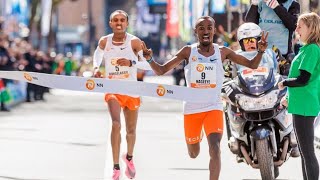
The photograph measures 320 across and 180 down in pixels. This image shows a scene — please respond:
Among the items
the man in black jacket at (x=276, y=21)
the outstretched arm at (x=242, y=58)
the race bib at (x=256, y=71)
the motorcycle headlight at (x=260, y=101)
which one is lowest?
the motorcycle headlight at (x=260, y=101)

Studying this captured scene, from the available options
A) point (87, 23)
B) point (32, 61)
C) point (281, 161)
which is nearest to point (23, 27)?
point (32, 61)

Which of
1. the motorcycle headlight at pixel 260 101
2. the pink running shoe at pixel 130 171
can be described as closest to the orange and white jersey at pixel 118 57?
the pink running shoe at pixel 130 171

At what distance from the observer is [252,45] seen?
11.8 meters

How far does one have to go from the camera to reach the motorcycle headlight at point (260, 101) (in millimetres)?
11508

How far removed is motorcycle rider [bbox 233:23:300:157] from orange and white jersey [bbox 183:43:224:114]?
881mm

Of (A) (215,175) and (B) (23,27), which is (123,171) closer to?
(A) (215,175)

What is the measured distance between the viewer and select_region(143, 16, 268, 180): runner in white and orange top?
10.7 meters

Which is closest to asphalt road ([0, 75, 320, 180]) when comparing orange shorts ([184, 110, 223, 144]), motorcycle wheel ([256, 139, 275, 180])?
motorcycle wheel ([256, 139, 275, 180])

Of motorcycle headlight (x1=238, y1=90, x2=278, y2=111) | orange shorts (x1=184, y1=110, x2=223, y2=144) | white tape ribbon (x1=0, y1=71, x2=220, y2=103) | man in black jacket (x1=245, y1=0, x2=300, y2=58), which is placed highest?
man in black jacket (x1=245, y1=0, x2=300, y2=58)

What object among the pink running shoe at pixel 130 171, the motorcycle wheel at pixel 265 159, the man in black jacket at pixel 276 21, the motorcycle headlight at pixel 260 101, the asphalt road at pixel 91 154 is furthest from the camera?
the asphalt road at pixel 91 154

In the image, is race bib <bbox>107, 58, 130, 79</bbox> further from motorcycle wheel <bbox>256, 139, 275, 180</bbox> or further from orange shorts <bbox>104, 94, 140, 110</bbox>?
motorcycle wheel <bbox>256, 139, 275, 180</bbox>

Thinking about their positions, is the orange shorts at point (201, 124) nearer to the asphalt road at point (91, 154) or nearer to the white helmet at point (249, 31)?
the white helmet at point (249, 31)

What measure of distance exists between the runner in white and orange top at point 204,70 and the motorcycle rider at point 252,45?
78 centimetres

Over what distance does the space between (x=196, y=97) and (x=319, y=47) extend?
1293mm
